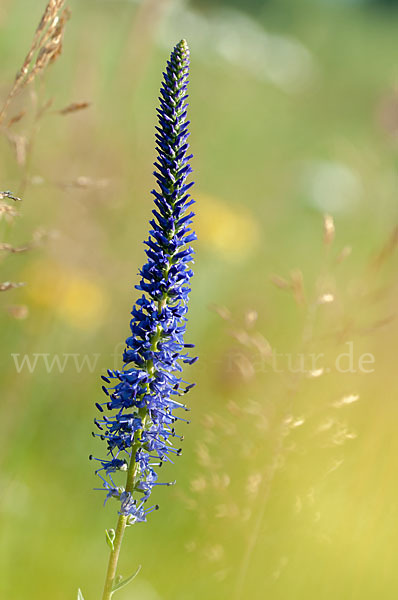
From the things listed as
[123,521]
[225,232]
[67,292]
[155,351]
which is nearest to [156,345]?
[155,351]

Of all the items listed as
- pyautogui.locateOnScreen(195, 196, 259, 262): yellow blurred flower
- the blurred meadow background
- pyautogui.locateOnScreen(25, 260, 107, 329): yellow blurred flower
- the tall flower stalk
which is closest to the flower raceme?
the tall flower stalk

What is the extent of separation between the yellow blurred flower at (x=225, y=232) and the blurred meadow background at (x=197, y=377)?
0.02 meters

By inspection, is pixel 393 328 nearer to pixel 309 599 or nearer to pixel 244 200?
pixel 309 599

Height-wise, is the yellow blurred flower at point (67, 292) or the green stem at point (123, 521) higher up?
the yellow blurred flower at point (67, 292)

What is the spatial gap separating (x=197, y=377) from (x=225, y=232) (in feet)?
5.54

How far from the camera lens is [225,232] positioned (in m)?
5.94

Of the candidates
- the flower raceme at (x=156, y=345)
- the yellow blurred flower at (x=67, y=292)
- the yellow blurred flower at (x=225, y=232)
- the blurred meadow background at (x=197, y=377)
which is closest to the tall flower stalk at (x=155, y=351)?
the flower raceme at (x=156, y=345)

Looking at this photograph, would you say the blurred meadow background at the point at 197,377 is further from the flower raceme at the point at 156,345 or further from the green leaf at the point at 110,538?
the green leaf at the point at 110,538

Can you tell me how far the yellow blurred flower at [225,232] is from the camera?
587cm

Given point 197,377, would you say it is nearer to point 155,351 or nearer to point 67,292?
point 67,292

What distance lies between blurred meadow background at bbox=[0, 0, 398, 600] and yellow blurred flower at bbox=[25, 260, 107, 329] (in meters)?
0.02

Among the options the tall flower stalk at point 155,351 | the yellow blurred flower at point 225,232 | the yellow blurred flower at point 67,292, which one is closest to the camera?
the tall flower stalk at point 155,351

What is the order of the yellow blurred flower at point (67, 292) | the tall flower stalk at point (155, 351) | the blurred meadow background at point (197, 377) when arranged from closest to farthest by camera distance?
the tall flower stalk at point (155, 351) → the blurred meadow background at point (197, 377) → the yellow blurred flower at point (67, 292)

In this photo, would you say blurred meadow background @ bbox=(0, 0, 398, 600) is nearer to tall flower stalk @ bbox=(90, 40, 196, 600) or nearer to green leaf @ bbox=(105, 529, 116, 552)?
tall flower stalk @ bbox=(90, 40, 196, 600)
